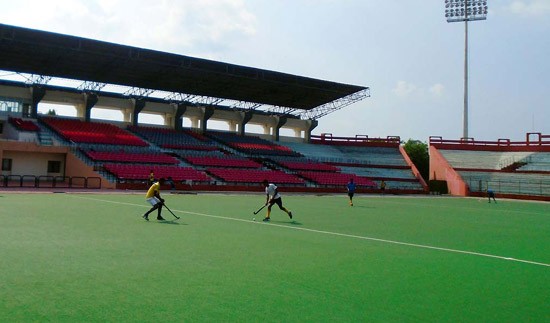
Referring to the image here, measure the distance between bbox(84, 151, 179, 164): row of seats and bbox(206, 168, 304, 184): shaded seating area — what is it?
13.3 ft

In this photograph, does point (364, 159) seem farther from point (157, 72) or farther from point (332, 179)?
point (157, 72)

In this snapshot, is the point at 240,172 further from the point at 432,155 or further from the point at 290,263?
the point at 290,263

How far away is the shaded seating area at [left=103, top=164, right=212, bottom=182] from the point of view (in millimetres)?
41625

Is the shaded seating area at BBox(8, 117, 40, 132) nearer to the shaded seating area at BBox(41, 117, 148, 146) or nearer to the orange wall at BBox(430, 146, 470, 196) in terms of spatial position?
the shaded seating area at BBox(41, 117, 148, 146)

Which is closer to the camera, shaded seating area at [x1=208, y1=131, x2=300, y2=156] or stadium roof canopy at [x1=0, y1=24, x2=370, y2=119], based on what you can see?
stadium roof canopy at [x1=0, y1=24, x2=370, y2=119]

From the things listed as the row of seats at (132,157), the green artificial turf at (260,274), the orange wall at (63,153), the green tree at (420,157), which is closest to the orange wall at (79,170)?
the orange wall at (63,153)

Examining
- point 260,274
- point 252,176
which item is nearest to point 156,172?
point 252,176

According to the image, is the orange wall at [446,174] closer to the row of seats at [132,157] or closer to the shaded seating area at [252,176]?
the shaded seating area at [252,176]

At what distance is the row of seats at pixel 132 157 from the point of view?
44.4 m

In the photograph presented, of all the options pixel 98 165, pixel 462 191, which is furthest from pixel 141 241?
pixel 462 191

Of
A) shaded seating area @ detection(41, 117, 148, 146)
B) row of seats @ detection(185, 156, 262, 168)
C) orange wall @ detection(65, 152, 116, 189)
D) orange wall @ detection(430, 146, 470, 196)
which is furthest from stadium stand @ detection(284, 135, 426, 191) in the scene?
orange wall @ detection(65, 152, 116, 189)

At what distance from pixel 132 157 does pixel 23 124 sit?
32.9 feet

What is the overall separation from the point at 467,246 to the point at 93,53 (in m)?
38.1

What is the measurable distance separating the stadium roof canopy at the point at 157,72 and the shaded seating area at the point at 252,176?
9.93m
